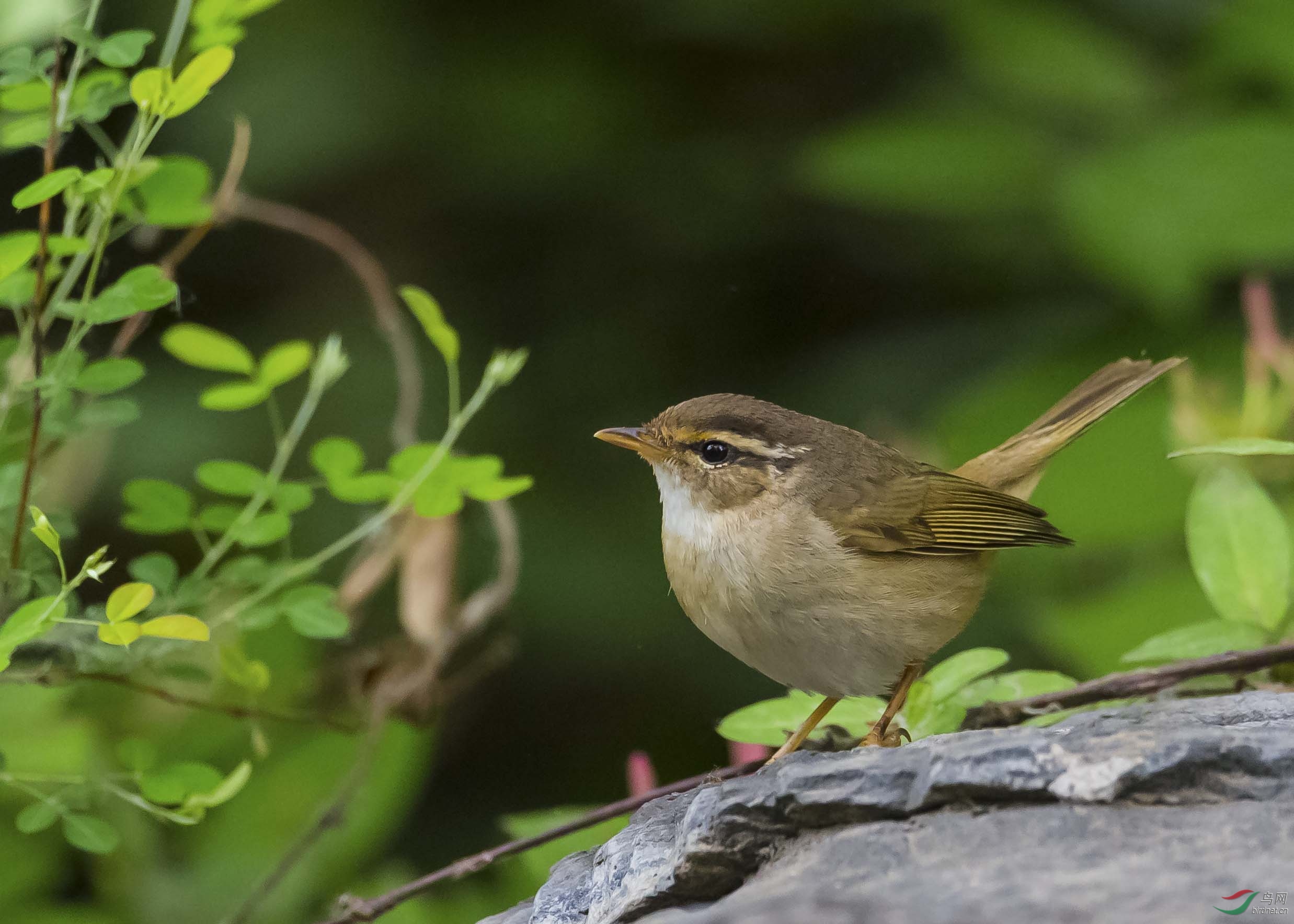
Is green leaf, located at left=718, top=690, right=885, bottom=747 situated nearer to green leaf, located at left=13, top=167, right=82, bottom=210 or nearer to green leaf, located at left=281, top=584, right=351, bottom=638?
green leaf, located at left=281, top=584, right=351, bottom=638

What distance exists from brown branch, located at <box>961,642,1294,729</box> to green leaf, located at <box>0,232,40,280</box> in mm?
1777

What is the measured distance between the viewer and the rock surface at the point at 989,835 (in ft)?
4.69

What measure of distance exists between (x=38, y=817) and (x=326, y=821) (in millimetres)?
739

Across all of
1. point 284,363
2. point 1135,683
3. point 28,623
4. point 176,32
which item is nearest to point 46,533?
point 28,623

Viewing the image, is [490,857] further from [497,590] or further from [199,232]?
[199,232]

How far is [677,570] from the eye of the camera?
9.35 feet

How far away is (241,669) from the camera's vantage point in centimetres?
247

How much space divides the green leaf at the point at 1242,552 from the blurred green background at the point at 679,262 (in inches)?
35.3

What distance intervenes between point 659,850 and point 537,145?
11.4ft

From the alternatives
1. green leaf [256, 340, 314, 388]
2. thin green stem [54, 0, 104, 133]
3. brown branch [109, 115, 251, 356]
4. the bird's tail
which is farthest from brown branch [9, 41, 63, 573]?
the bird's tail

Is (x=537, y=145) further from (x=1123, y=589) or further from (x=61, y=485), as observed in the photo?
(x=1123, y=589)

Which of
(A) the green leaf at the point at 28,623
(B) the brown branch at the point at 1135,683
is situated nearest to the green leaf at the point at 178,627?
(A) the green leaf at the point at 28,623

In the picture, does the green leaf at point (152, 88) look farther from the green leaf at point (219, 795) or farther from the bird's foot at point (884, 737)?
the bird's foot at point (884, 737)

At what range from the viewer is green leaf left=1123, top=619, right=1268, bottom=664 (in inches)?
89.7
